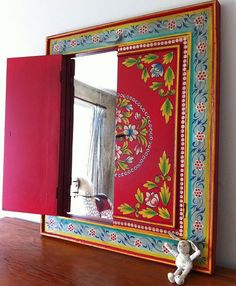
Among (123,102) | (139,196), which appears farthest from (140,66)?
(139,196)

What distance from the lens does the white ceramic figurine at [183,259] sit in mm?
891

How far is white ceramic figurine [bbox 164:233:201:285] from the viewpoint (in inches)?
35.1

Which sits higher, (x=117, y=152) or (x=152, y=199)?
(x=117, y=152)

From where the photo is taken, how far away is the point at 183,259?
93 cm

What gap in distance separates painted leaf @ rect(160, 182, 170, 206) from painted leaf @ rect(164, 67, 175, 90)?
345mm

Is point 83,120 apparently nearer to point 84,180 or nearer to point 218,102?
point 84,180

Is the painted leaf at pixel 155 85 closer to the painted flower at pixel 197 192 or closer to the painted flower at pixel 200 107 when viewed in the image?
the painted flower at pixel 200 107

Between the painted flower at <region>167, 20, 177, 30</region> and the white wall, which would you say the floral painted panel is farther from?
the white wall

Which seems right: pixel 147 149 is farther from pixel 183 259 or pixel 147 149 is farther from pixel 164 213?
pixel 183 259

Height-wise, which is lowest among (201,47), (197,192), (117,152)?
(197,192)

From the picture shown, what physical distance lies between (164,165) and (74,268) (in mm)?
458

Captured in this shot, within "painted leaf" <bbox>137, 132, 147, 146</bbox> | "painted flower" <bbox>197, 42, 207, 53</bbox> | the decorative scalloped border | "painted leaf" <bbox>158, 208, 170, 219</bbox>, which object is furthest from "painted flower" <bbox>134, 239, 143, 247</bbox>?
"painted flower" <bbox>197, 42, 207, 53</bbox>

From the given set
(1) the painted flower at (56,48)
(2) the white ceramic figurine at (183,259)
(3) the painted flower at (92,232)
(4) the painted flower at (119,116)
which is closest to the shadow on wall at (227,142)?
(2) the white ceramic figurine at (183,259)

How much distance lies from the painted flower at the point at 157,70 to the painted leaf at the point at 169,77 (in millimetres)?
20
